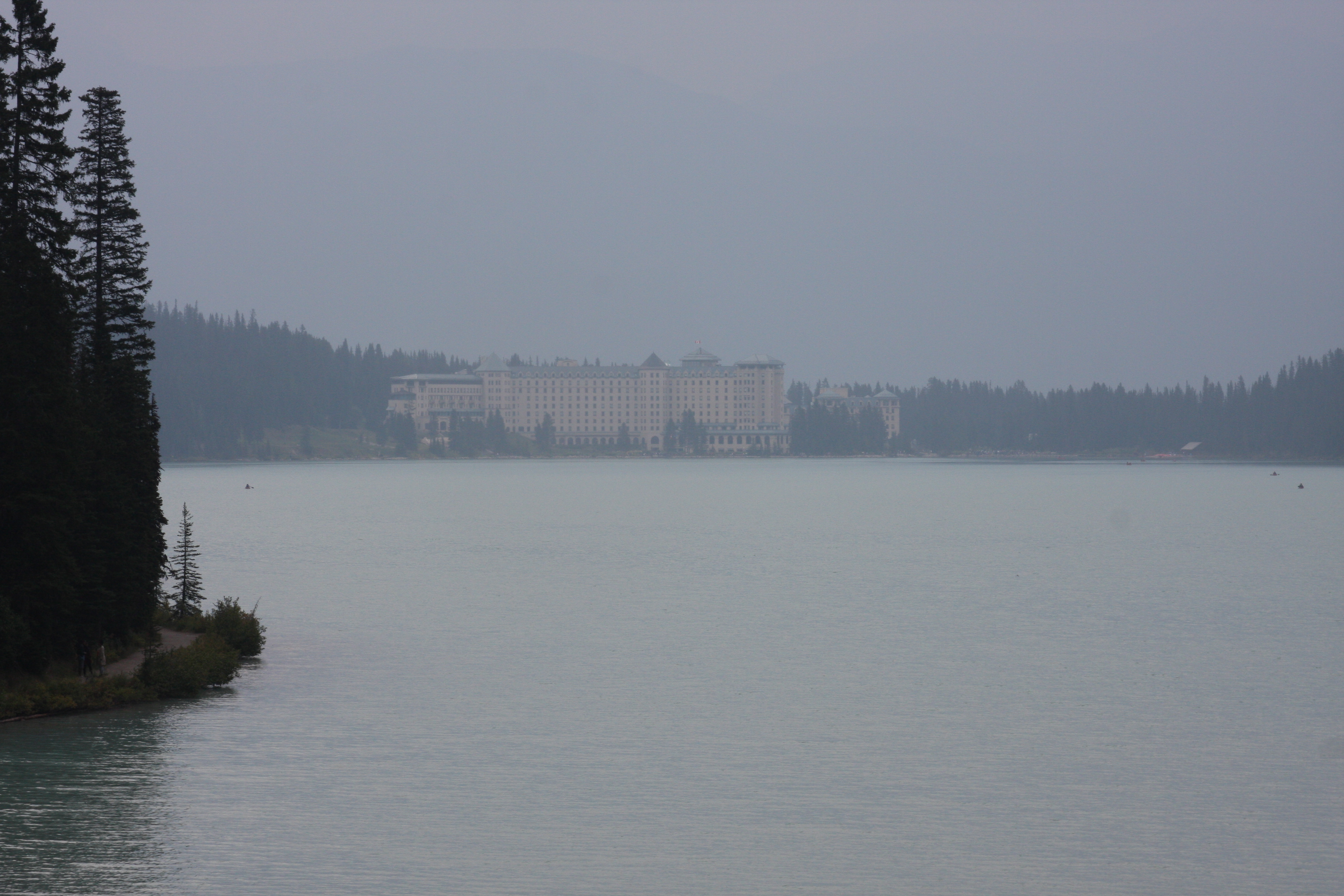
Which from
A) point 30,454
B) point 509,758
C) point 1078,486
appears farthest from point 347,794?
point 1078,486

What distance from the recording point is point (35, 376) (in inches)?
1335

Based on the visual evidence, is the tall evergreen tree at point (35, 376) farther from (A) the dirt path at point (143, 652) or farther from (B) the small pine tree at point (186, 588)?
(B) the small pine tree at point (186, 588)

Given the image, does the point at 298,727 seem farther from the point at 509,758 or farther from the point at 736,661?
the point at 736,661

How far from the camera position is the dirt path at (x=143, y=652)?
37.0m

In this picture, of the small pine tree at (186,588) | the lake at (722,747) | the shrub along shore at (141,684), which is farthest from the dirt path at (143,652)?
the small pine tree at (186,588)

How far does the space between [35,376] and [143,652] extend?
32.8ft

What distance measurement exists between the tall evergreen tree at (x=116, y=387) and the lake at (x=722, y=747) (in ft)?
14.5

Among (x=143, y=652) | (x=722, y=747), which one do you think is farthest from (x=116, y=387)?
(x=722, y=747)

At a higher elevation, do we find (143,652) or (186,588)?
(186,588)

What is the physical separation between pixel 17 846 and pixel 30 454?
485 inches

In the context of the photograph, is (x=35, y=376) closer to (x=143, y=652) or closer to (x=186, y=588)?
(x=143, y=652)

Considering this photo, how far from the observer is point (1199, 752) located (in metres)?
32.0

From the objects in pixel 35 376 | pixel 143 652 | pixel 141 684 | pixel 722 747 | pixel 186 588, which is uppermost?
pixel 35 376

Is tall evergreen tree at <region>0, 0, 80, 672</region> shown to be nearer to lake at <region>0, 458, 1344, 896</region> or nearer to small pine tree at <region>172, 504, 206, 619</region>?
lake at <region>0, 458, 1344, 896</region>
